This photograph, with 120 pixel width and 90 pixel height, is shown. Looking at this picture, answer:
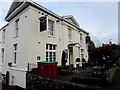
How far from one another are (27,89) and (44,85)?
241 centimetres

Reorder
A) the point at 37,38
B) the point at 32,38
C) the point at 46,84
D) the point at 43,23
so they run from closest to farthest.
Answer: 1. the point at 46,84
2. the point at 32,38
3. the point at 43,23
4. the point at 37,38

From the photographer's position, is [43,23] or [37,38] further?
[37,38]

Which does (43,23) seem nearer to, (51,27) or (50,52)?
(51,27)

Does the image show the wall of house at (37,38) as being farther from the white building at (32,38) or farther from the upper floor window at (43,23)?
the upper floor window at (43,23)

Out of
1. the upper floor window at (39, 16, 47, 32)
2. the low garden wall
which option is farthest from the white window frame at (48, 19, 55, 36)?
the low garden wall

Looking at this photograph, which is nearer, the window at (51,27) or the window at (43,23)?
the window at (43,23)

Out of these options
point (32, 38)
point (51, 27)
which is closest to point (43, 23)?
point (32, 38)

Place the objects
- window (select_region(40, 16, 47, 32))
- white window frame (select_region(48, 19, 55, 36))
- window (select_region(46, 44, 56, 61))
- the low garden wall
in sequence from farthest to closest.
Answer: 1. white window frame (select_region(48, 19, 55, 36))
2. window (select_region(46, 44, 56, 61))
3. window (select_region(40, 16, 47, 32))
4. the low garden wall

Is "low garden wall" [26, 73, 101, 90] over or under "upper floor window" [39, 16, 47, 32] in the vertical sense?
under

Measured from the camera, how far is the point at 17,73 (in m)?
8.98

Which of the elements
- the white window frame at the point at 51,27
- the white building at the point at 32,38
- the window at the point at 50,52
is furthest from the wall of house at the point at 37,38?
A: the window at the point at 50,52

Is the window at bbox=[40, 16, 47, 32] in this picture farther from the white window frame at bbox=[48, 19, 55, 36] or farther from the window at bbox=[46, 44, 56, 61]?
the window at bbox=[46, 44, 56, 61]

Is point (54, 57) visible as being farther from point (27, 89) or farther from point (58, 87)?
point (58, 87)

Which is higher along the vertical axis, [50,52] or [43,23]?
[43,23]
